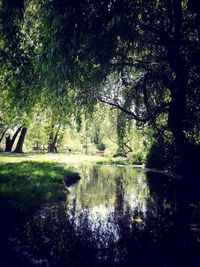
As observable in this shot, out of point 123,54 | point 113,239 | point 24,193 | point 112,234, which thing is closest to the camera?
point 113,239

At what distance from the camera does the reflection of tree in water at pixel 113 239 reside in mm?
7727

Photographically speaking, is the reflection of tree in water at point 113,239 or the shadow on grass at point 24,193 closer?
the reflection of tree in water at point 113,239

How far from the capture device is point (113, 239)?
9.27 m

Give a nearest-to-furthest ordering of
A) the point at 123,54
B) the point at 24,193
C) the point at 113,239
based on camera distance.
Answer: the point at 113,239, the point at 123,54, the point at 24,193

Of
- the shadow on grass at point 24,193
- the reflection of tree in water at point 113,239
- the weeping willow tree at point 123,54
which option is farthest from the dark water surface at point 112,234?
the weeping willow tree at point 123,54

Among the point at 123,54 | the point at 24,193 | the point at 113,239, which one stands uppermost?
the point at 123,54

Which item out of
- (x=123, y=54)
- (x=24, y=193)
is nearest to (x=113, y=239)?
(x=24, y=193)

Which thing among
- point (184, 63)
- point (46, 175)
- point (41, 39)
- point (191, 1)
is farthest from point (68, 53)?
point (46, 175)

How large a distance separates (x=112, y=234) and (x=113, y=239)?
0.48 metres

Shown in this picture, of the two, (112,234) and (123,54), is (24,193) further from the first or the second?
(123,54)

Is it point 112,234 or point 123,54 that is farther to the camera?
point 123,54

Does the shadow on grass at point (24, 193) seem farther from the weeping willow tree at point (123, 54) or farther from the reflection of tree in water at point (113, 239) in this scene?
the weeping willow tree at point (123, 54)

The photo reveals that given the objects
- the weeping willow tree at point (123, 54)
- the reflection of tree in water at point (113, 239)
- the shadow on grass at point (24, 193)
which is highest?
the weeping willow tree at point (123, 54)

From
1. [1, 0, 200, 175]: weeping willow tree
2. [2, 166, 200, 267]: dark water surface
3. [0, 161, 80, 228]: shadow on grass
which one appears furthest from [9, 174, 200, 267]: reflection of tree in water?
[1, 0, 200, 175]: weeping willow tree
